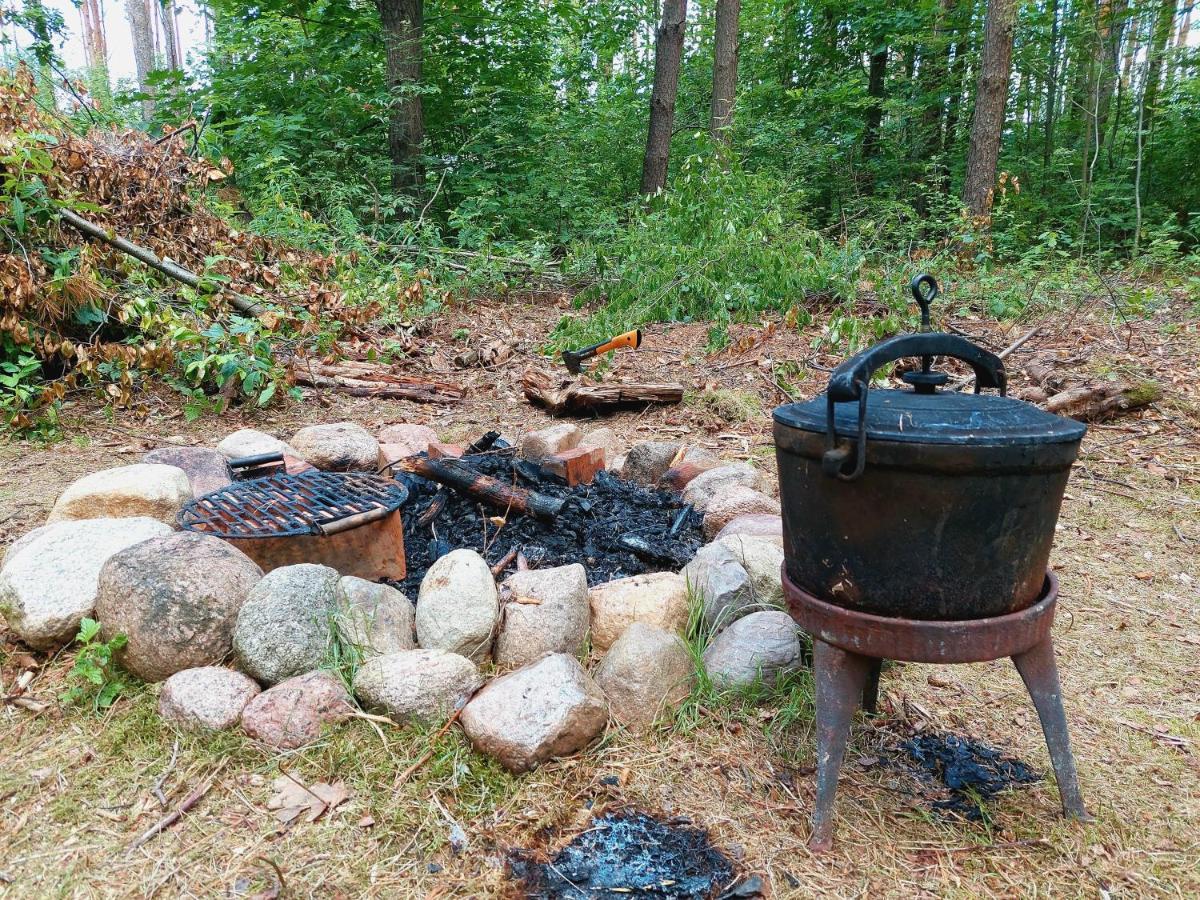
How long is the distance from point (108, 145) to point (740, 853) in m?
5.97

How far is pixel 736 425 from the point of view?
4.86 meters

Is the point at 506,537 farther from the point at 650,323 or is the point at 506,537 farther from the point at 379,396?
the point at 650,323

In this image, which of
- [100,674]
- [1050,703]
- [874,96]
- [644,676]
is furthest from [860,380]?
[874,96]

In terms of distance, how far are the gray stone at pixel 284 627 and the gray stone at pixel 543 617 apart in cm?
54

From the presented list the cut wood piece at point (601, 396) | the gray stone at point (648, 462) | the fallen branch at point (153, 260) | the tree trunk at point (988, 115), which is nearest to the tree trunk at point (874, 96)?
the tree trunk at point (988, 115)

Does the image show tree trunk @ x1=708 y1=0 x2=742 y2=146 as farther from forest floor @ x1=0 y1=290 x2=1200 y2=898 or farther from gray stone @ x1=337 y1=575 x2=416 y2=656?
gray stone @ x1=337 y1=575 x2=416 y2=656

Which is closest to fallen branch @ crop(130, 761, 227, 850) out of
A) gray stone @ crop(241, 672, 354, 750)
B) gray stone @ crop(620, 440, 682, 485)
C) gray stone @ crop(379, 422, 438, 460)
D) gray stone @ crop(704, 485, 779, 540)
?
gray stone @ crop(241, 672, 354, 750)

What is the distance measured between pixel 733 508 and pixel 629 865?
1.79 metres

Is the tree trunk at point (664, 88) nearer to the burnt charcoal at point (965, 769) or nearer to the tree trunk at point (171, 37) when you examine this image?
the burnt charcoal at point (965, 769)

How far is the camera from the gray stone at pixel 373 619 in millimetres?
2316

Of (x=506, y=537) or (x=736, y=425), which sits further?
(x=736, y=425)

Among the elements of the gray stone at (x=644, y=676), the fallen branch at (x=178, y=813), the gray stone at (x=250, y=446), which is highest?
the gray stone at (x=250, y=446)

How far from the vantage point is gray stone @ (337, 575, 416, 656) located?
7.60 ft

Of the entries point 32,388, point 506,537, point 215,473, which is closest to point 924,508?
point 506,537
